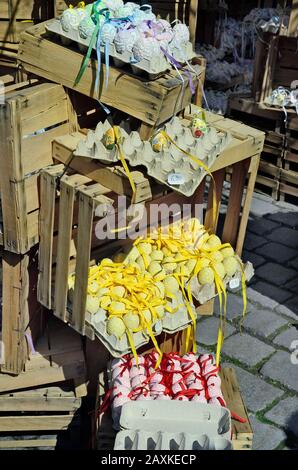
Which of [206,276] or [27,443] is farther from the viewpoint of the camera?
[27,443]

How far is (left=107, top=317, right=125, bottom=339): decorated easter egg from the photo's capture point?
3410 mm

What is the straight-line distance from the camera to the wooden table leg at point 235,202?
423 centimetres

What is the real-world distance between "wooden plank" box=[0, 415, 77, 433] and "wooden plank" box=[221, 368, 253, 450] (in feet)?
3.25

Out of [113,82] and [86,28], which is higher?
[86,28]

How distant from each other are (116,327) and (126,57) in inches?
57.8

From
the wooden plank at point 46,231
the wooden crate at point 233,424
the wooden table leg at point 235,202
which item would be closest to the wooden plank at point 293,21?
the wooden table leg at point 235,202

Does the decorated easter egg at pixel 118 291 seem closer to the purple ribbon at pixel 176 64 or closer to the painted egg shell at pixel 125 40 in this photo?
the purple ribbon at pixel 176 64

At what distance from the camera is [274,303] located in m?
5.48

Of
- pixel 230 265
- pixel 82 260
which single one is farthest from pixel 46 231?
pixel 230 265

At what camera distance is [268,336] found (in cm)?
504

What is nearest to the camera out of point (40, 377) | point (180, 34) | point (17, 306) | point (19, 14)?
point (180, 34)

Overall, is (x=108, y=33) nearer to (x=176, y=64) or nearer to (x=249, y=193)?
(x=176, y=64)

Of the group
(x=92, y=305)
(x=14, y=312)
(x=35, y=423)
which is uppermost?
(x=92, y=305)

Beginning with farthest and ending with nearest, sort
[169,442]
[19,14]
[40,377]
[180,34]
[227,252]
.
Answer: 1. [19,14]
2. [227,252]
3. [40,377]
4. [180,34]
5. [169,442]
